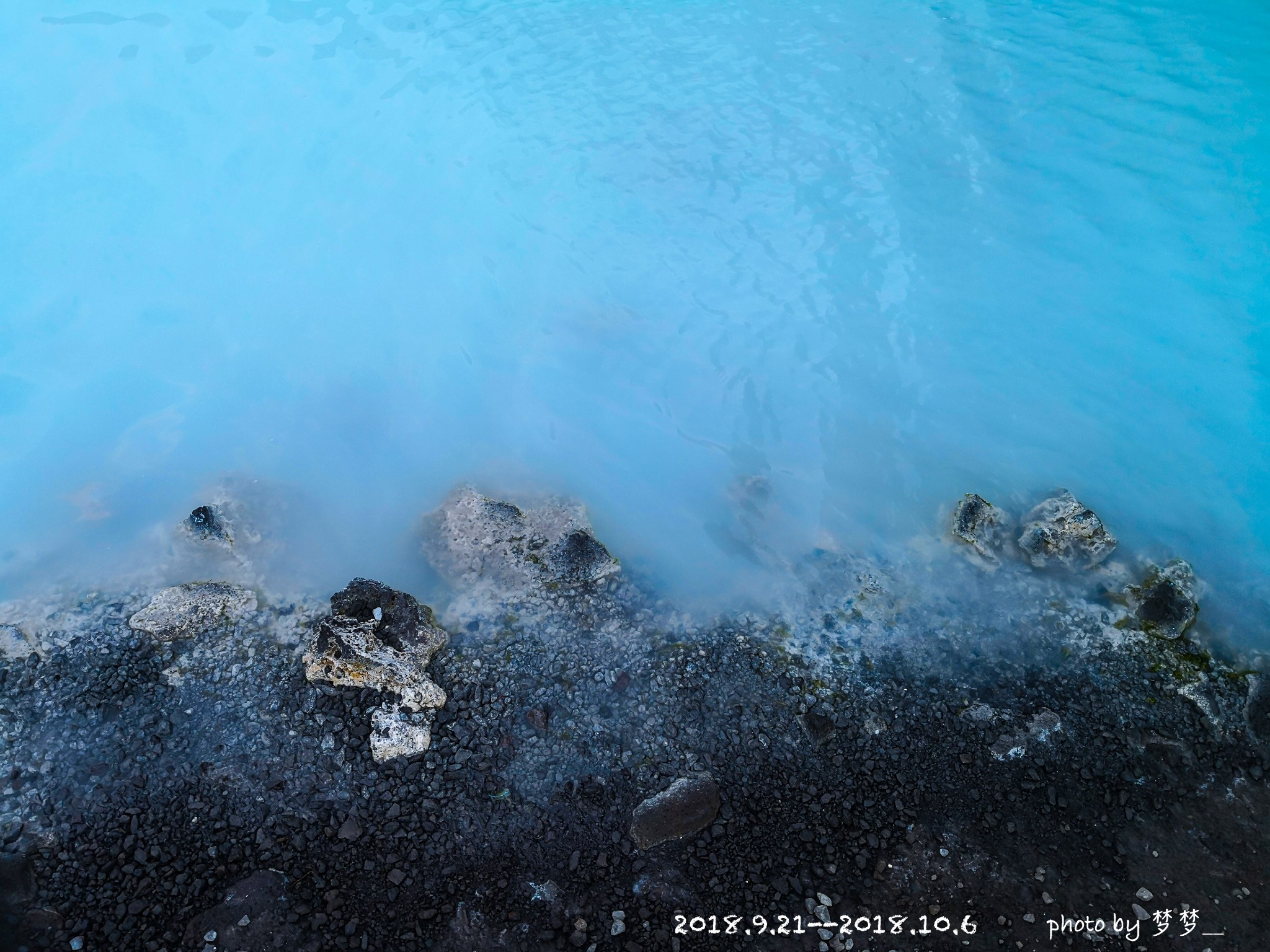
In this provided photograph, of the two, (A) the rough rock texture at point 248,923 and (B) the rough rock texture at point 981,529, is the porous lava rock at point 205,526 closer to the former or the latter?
(A) the rough rock texture at point 248,923

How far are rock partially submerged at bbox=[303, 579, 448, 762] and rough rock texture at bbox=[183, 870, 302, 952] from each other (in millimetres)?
1182

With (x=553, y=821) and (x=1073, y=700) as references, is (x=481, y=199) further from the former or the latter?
(x=1073, y=700)

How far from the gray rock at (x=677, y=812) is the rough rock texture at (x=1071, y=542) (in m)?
4.14

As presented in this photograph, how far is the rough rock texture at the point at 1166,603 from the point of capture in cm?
715

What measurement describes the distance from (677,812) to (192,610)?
4640mm

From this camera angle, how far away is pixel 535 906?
219 inches

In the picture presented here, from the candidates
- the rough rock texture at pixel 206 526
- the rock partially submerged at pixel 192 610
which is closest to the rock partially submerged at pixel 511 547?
the rock partially submerged at pixel 192 610

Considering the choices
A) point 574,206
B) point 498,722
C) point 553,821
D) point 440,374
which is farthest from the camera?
point 574,206

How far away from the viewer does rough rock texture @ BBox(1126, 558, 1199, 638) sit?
7.15 metres

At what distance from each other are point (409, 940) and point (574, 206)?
8.49 meters

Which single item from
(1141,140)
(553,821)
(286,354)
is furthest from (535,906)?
(1141,140)

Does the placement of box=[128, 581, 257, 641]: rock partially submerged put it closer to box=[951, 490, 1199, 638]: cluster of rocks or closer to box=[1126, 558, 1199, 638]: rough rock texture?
box=[951, 490, 1199, 638]: cluster of rocks

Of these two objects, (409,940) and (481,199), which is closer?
(409,940)

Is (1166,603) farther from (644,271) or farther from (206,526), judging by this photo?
(206,526)
